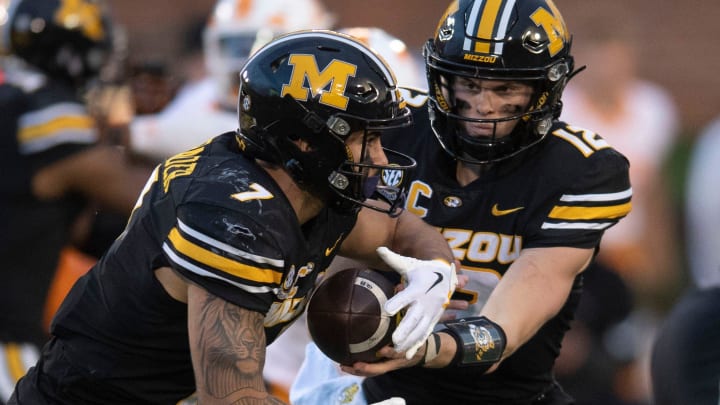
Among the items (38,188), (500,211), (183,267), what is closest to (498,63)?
(500,211)

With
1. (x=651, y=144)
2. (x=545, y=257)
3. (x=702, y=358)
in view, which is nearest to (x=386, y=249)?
(x=545, y=257)

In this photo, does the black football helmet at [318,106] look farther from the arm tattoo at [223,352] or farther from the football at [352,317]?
the arm tattoo at [223,352]

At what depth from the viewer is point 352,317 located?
11.1ft

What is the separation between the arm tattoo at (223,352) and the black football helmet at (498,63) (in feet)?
3.76

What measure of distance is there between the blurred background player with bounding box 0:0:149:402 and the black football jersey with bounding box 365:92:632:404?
1745 mm

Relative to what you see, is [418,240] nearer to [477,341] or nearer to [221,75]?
[477,341]

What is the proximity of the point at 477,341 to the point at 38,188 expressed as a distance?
244 cm

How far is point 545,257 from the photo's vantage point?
3836 mm

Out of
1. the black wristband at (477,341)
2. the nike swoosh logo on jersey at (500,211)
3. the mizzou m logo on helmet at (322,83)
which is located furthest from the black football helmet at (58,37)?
the black wristband at (477,341)

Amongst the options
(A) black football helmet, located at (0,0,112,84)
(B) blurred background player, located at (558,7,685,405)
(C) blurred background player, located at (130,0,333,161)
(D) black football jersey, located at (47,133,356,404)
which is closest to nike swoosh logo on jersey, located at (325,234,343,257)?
(D) black football jersey, located at (47,133,356,404)

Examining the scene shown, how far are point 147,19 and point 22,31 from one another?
733 cm

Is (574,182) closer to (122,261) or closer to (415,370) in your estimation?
(415,370)

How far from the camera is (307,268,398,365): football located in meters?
3.39

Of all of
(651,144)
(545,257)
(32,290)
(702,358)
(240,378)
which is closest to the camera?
(240,378)
